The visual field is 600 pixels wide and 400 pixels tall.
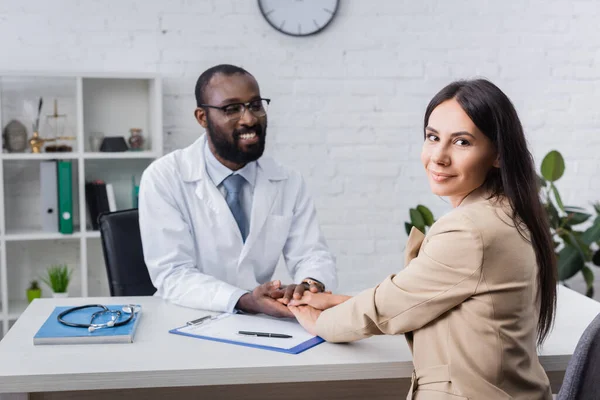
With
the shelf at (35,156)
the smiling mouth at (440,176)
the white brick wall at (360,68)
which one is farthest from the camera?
the white brick wall at (360,68)

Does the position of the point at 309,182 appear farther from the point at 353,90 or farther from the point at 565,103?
the point at 565,103

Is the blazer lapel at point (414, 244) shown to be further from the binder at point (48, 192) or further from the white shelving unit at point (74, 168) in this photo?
the binder at point (48, 192)

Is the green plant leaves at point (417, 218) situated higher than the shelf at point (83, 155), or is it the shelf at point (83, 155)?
the shelf at point (83, 155)

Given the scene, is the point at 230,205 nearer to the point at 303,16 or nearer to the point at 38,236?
the point at 38,236

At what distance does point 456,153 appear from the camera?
1.41m

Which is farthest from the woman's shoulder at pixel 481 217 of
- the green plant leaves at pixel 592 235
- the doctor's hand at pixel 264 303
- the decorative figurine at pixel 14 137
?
the decorative figurine at pixel 14 137

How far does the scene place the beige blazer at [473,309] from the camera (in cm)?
133

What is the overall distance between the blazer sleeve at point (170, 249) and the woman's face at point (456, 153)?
2.26 feet

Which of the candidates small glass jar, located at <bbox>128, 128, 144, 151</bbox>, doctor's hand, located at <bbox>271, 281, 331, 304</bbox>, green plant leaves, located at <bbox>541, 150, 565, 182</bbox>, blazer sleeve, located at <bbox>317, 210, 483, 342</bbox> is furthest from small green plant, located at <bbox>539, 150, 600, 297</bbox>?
blazer sleeve, located at <bbox>317, 210, 483, 342</bbox>

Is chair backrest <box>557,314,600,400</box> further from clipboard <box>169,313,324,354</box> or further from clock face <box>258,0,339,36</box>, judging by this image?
clock face <box>258,0,339,36</box>

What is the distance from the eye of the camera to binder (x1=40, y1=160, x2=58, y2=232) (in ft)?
10.5

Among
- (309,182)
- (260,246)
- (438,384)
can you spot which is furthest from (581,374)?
(309,182)

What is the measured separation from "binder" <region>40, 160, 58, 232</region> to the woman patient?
7.06ft

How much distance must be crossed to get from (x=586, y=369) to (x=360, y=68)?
102 inches
